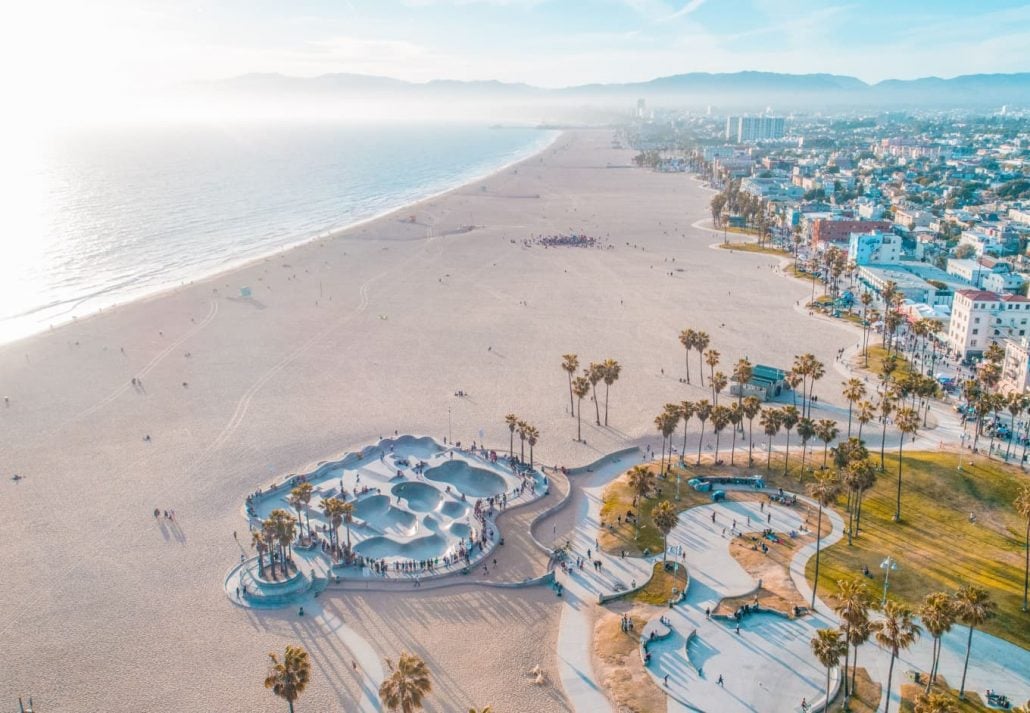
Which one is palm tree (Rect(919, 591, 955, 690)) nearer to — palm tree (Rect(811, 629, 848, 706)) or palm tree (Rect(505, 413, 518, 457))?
palm tree (Rect(811, 629, 848, 706))

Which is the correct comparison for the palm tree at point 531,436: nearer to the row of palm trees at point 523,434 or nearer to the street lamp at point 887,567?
the row of palm trees at point 523,434

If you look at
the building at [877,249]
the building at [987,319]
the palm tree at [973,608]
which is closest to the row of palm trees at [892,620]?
the palm tree at [973,608]

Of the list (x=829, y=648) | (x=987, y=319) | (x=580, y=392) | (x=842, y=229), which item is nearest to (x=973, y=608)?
(x=829, y=648)

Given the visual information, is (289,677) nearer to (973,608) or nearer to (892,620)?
(892,620)

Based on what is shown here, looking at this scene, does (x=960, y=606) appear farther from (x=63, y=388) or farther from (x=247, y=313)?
(x=247, y=313)

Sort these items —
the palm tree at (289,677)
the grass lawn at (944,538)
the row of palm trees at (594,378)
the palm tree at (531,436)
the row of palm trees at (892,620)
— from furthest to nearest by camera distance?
1. the row of palm trees at (594,378)
2. the palm tree at (531,436)
3. the grass lawn at (944,538)
4. the row of palm trees at (892,620)
5. the palm tree at (289,677)
